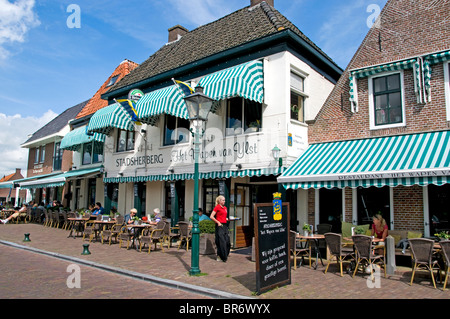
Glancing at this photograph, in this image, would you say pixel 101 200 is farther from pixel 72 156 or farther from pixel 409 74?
pixel 409 74

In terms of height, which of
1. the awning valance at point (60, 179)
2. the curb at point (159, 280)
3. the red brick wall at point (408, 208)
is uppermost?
the awning valance at point (60, 179)

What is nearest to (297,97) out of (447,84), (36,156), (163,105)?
(447,84)

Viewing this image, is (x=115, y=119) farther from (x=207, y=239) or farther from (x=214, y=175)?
(x=207, y=239)

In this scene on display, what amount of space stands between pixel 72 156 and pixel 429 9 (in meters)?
22.4

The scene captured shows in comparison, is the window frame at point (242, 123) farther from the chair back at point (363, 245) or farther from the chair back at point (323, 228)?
the chair back at point (363, 245)

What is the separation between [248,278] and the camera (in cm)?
775

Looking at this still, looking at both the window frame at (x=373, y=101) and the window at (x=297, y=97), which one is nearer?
the window frame at (x=373, y=101)

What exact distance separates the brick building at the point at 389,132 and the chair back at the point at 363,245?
165 centimetres

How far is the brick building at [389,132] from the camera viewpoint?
9.34 metres

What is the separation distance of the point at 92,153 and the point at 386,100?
17.4m

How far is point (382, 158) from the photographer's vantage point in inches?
376

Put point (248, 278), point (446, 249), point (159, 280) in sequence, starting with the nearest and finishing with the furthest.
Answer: point (446, 249) → point (159, 280) → point (248, 278)

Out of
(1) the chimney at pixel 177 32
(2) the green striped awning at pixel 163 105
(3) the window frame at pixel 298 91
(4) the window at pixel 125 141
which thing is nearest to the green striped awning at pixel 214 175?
(4) the window at pixel 125 141
